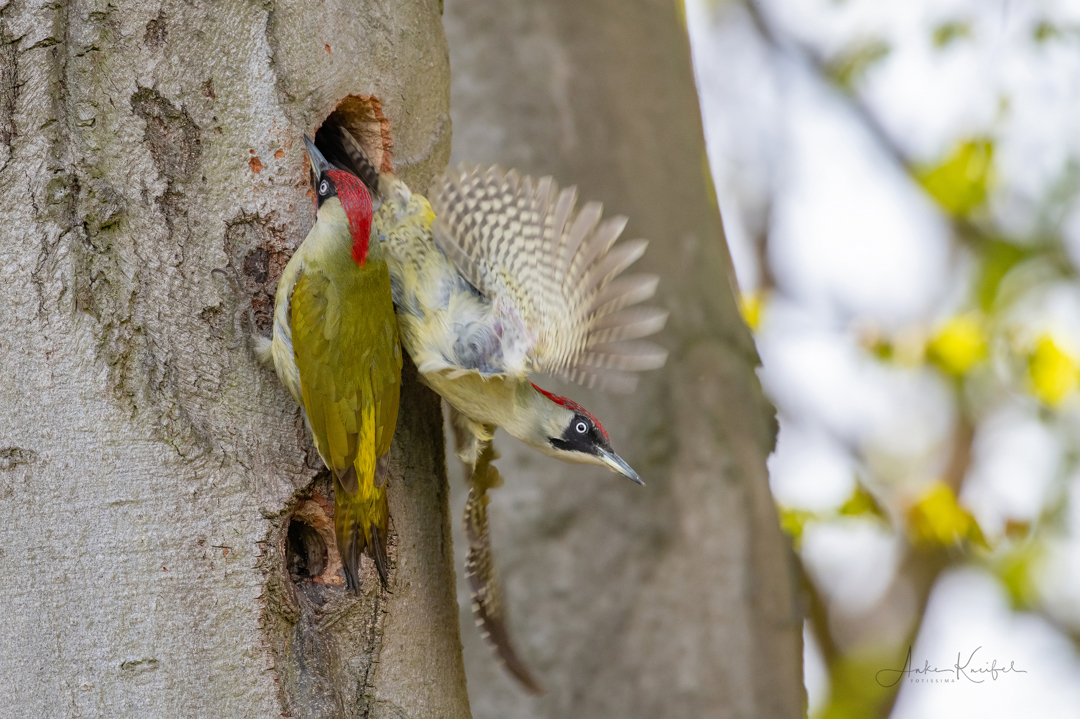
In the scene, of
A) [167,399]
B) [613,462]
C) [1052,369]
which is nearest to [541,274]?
[613,462]

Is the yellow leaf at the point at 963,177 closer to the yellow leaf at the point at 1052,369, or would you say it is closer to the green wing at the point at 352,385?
the yellow leaf at the point at 1052,369

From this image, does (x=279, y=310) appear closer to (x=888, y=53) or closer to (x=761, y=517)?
(x=761, y=517)

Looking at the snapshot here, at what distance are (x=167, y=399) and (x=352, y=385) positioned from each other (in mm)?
365

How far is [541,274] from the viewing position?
2197 millimetres

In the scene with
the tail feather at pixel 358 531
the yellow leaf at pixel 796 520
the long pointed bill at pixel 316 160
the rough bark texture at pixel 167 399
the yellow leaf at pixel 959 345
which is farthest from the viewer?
the yellow leaf at pixel 959 345

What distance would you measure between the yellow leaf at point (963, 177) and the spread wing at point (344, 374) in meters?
4.34

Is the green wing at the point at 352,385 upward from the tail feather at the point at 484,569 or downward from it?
upward

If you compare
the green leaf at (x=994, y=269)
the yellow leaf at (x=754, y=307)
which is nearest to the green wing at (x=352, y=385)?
the yellow leaf at (x=754, y=307)

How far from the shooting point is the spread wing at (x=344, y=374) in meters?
1.86

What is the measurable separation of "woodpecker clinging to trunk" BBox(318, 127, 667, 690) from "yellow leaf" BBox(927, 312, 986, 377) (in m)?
3.66

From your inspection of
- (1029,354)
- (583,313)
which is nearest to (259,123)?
(583,313)

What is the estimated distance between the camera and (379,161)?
2215 mm

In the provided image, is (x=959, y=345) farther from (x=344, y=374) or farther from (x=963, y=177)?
(x=344, y=374)

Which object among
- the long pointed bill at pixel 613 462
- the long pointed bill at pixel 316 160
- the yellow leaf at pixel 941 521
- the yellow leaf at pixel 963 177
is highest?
the yellow leaf at pixel 963 177
